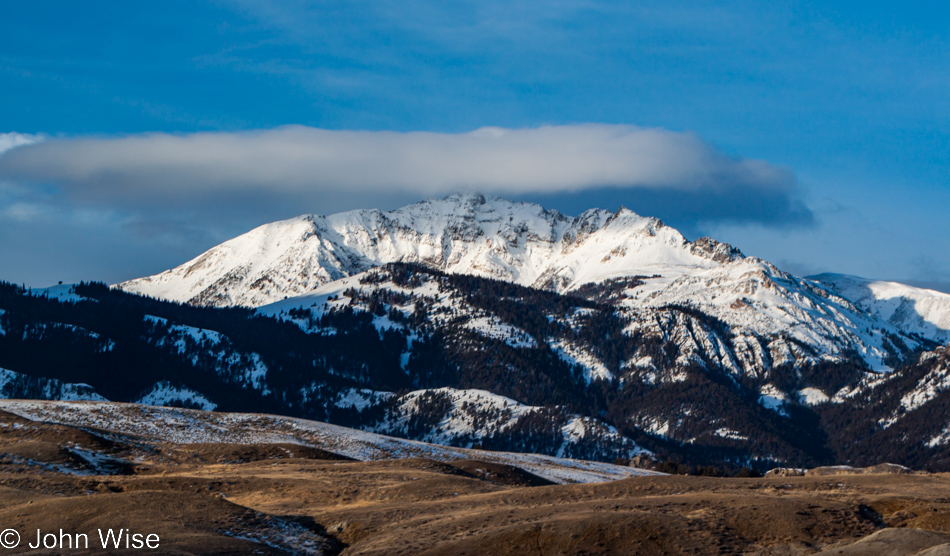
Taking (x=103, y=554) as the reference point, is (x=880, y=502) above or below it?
above

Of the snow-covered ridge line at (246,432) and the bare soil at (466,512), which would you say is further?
the snow-covered ridge line at (246,432)

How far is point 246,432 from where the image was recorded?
135 metres

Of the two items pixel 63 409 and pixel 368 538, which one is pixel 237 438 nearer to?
pixel 63 409

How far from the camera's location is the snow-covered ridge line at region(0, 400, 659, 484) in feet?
406

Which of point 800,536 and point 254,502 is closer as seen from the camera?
point 800,536

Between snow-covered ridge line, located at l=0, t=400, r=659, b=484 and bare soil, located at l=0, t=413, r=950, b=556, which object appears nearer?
bare soil, located at l=0, t=413, r=950, b=556

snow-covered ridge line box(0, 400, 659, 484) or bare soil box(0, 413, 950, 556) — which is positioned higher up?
snow-covered ridge line box(0, 400, 659, 484)

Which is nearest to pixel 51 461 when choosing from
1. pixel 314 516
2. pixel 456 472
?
pixel 314 516

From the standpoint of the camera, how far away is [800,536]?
169 feet

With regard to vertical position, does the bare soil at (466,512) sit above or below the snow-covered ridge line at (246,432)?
below

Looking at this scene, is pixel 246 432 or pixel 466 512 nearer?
pixel 466 512

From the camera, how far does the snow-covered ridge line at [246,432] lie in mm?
123750

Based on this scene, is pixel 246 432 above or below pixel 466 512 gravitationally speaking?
above

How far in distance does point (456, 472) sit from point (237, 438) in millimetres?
48241
